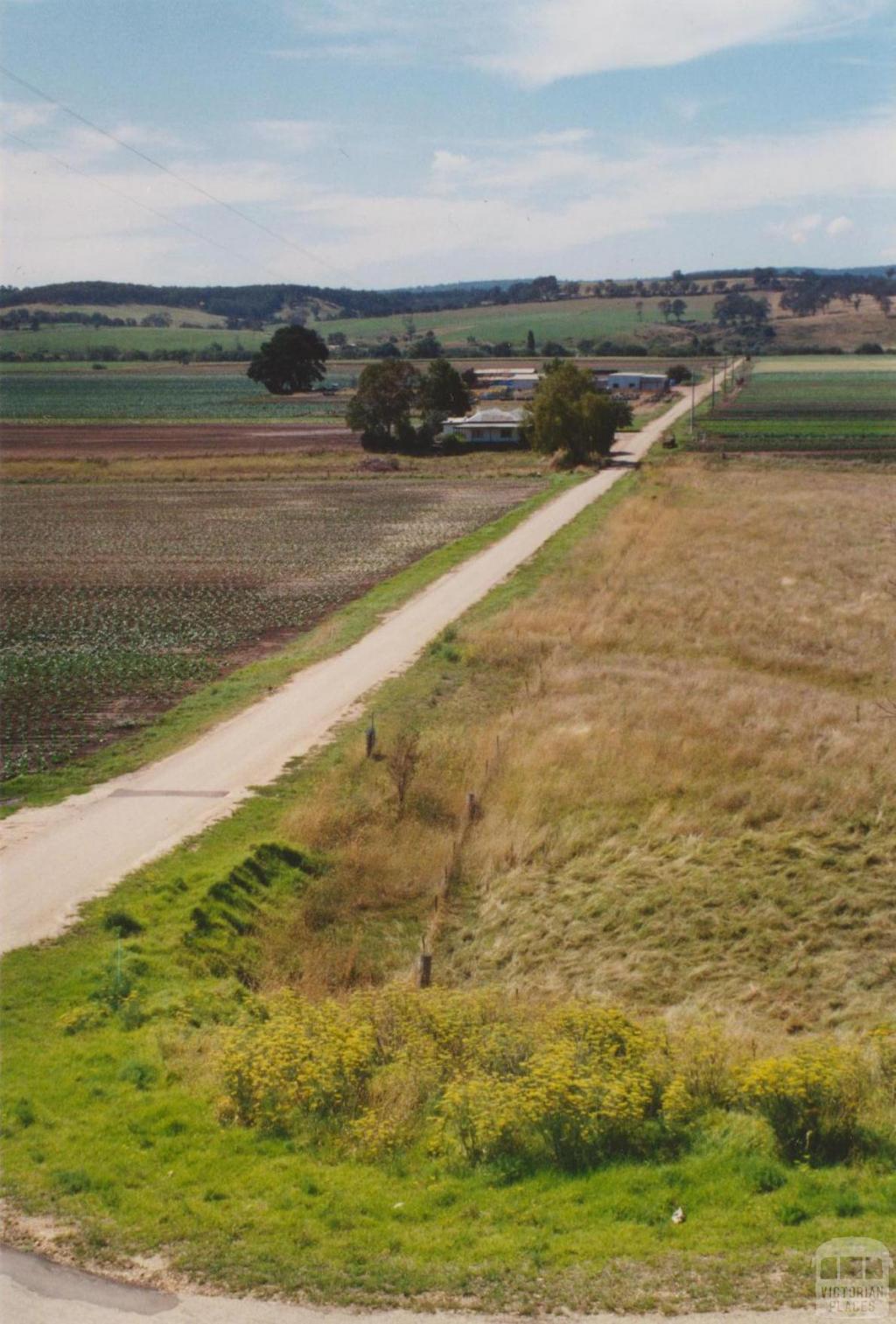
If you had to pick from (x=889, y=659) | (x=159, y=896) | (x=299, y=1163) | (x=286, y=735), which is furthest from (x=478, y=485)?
(x=299, y=1163)

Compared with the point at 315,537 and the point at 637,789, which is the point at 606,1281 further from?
the point at 315,537

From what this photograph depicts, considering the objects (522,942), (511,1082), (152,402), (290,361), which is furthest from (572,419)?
(152,402)

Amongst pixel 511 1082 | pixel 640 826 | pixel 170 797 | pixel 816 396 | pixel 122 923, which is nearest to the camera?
pixel 511 1082

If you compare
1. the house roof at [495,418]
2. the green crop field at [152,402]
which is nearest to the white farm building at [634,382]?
the green crop field at [152,402]

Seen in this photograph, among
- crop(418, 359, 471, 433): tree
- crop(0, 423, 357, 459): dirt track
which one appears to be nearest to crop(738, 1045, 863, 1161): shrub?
crop(0, 423, 357, 459): dirt track

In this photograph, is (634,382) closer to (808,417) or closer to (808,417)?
(808,417)
